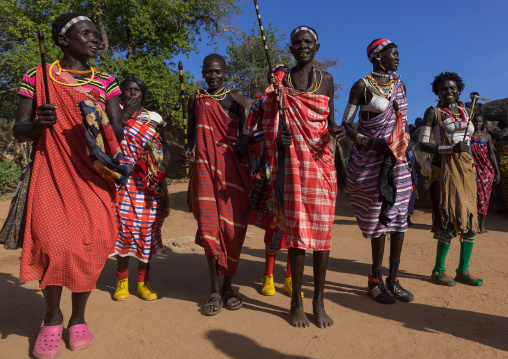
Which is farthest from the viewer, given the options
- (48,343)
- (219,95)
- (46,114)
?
(219,95)

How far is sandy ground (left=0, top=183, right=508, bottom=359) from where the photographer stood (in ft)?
9.04

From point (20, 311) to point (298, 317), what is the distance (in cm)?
252

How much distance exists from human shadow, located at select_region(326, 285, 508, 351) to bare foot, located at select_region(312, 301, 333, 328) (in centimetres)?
48

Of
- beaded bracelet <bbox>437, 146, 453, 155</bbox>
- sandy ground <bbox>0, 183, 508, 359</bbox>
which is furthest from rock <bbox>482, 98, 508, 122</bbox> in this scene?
beaded bracelet <bbox>437, 146, 453, 155</bbox>

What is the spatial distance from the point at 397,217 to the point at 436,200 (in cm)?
103

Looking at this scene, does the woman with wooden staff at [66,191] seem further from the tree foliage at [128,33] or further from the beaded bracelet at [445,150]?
the tree foliage at [128,33]

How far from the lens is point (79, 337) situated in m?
2.79

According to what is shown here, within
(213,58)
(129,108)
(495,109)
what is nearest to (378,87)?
(213,58)

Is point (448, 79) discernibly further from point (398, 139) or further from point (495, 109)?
point (495, 109)

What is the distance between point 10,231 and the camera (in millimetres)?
2762

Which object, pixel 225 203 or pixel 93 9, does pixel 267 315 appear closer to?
pixel 225 203

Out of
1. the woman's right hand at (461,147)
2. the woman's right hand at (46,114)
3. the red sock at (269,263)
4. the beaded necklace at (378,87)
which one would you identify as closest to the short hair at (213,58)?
the beaded necklace at (378,87)

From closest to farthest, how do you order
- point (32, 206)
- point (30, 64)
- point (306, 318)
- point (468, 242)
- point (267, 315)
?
point (32, 206)
point (306, 318)
point (267, 315)
point (468, 242)
point (30, 64)

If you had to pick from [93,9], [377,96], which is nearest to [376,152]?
[377,96]
